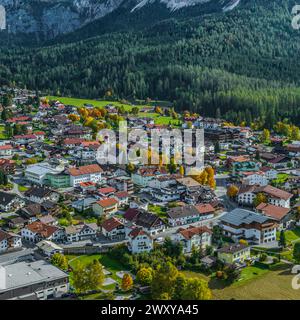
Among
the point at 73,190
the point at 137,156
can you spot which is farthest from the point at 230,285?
the point at 137,156

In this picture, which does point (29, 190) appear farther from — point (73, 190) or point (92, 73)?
point (92, 73)

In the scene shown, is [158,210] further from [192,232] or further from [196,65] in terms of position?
[196,65]

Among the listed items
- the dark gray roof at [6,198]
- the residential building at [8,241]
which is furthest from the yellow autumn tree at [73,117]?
the residential building at [8,241]

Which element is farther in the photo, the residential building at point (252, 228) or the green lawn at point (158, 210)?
the green lawn at point (158, 210)

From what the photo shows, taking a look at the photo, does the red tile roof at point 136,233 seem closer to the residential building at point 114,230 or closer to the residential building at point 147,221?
the residential building at point 114,230

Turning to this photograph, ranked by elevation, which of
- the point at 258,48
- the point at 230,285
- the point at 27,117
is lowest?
the point at 230,285

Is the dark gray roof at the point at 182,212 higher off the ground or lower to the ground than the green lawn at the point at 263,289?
higher

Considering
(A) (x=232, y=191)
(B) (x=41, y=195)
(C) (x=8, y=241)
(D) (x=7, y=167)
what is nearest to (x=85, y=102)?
(D) (x=7, y=167)
